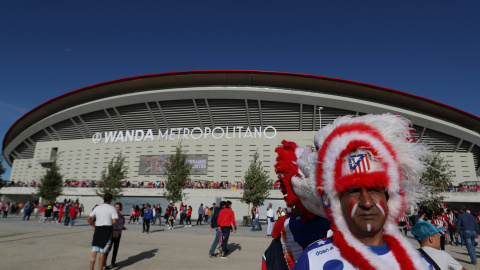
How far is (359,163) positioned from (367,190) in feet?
0.45

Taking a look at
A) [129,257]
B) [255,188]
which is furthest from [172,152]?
[129,257]

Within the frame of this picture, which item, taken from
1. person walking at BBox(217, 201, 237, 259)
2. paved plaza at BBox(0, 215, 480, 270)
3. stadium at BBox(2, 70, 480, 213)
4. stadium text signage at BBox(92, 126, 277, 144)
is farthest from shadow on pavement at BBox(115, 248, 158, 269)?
stadium text signage at BBox(92, 126, 277, 144)

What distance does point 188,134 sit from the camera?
120 ft

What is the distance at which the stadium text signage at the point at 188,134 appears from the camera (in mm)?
35125

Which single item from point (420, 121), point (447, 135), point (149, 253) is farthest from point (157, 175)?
point (447, 135)

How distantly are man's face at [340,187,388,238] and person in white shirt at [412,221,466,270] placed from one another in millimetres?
1813

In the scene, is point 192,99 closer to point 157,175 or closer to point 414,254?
point 157,175

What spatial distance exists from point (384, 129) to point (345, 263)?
2.29 feet

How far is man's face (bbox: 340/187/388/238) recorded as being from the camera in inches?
51.9

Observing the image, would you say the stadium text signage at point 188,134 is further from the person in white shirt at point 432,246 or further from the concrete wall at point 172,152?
the person in white shirt at point 432,246

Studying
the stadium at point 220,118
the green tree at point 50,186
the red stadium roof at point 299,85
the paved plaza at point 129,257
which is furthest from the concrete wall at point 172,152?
the paved plaza at point 129,257

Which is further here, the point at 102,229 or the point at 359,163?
the point at 102,229

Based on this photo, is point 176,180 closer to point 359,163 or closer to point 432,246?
point 432,246

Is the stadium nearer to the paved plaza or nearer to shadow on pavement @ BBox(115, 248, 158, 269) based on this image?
the paved plaza
